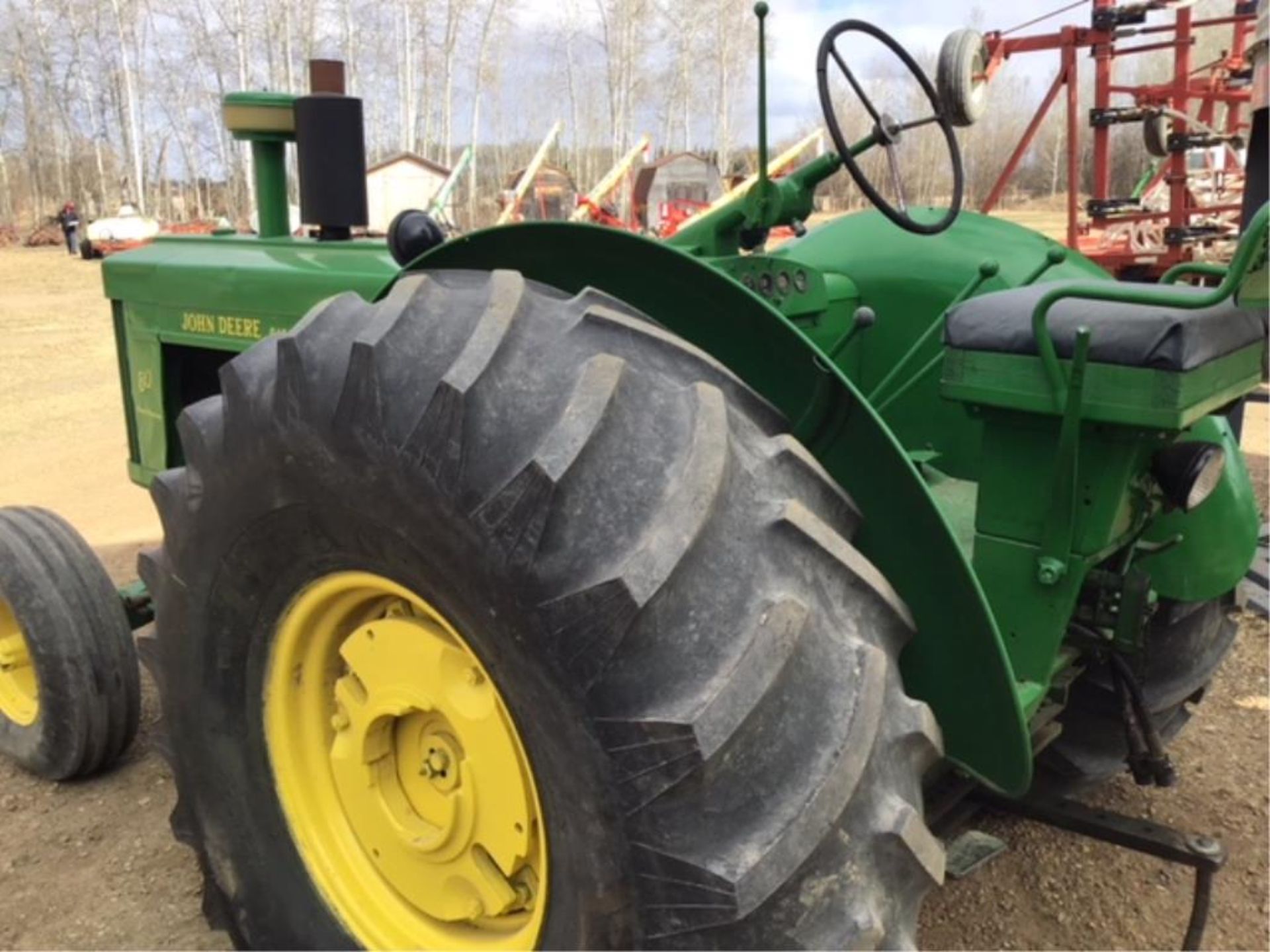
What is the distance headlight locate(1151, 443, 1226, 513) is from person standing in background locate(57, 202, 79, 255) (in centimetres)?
3016

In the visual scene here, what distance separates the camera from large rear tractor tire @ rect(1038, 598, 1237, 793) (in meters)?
2.26

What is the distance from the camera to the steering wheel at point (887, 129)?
7.34 feet

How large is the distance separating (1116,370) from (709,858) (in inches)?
35.2

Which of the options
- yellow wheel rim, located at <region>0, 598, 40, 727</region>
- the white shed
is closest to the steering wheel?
yellow wheel rim, located at <region>0, 598, 40, 727</region>

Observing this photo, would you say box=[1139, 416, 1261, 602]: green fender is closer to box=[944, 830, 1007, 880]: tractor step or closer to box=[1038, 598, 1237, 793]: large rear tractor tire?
box=[1038, 598, 1237, 793]: large rear tractor tire

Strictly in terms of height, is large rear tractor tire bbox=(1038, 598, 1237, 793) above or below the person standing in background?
below

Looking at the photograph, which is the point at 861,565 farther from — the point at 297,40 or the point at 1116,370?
the point at 297,40

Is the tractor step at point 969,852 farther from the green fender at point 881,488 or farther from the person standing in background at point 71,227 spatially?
the person standing in background at point 71,227

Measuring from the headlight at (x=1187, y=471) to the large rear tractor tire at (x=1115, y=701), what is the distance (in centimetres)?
57

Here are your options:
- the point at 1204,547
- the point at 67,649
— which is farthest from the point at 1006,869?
the point at 67,649

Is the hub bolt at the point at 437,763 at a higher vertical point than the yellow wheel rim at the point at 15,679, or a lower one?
higher

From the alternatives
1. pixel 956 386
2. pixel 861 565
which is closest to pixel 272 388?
pixel 861 565

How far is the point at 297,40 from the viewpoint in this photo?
35.4 metres

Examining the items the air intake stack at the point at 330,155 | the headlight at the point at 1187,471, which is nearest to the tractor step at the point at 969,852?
the headlight at the point at 1187,471
